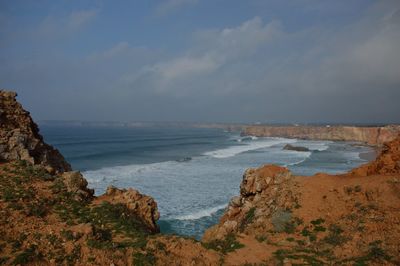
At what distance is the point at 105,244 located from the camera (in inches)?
491

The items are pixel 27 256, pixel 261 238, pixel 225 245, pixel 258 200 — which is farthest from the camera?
pixel 258 200

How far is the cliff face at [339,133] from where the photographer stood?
99669mm

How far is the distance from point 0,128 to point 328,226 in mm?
19219

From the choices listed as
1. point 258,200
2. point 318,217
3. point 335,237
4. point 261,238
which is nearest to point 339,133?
point 258,200

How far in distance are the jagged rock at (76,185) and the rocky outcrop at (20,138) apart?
173cm

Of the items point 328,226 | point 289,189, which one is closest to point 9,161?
point 289,189

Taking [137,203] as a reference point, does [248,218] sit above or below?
below

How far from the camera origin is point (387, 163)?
2020 cm

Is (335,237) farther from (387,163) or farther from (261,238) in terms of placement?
(387,163)

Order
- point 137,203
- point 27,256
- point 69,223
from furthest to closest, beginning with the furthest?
point 137,203, point 69,223, point 27,256

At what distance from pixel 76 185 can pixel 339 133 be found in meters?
123

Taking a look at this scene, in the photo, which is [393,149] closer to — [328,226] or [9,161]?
[328,226]

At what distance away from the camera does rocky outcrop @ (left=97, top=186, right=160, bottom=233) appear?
17078 millimetres

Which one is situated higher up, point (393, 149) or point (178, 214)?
point (393, 149)
